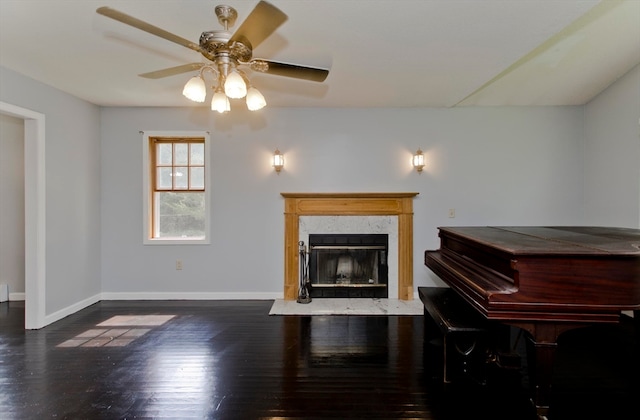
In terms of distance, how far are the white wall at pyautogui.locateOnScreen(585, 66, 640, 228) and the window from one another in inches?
196

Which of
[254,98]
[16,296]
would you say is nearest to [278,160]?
[254,98]

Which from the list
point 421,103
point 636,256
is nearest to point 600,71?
point 421,103

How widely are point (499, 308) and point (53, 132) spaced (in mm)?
4346

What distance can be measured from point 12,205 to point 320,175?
4055 mm

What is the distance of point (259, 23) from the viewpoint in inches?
57.6

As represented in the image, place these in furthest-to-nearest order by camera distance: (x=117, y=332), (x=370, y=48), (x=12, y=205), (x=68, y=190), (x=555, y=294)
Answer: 1. (x=12, y=205)
2. (x=68, y=190)
3. (x=117, y=332)
4. (x=370, y=48)
5. (x=555, y=294)

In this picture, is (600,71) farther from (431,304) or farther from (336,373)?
(336,373)

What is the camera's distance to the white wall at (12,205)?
12.3ft

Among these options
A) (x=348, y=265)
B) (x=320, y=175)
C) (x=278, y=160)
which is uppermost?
(x=278, y=160)

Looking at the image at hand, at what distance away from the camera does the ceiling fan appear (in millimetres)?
1411

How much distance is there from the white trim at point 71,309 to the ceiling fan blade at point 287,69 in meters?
3.42

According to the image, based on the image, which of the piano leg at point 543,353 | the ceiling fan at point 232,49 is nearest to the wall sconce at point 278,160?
the ceiling fan at point 232,49

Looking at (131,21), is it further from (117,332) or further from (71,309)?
(71,309)

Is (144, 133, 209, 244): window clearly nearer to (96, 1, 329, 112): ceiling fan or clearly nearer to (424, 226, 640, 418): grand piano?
(96, 1, 329, 112): ceiling fan
